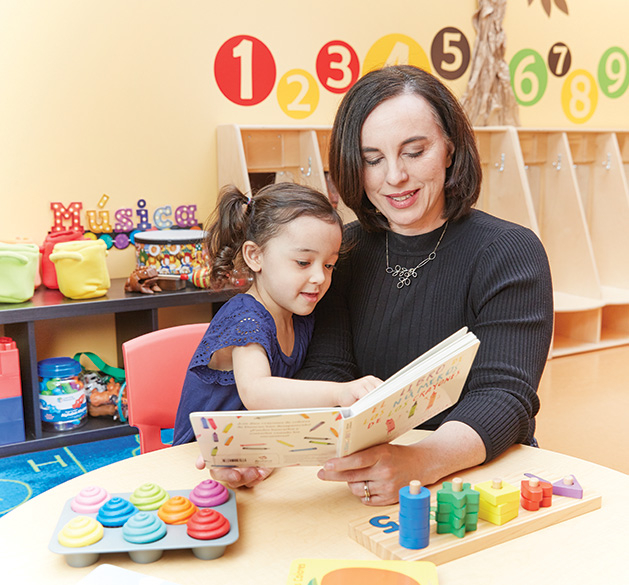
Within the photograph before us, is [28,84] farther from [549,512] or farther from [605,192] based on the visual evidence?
[605,192]

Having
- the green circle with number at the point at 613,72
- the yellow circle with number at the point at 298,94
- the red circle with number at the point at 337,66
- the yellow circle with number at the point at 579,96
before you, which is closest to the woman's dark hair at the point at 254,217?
the yellow circle with number at the point at 298,94

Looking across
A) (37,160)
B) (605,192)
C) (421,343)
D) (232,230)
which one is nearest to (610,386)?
(605,192)

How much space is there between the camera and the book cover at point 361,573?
82cm

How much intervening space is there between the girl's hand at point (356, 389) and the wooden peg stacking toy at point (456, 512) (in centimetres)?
19

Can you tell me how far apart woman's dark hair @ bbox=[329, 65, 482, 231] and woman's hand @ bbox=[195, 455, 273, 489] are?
2.05 feet

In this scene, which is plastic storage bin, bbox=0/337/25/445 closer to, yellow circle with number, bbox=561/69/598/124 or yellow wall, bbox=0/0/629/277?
yellow wall, bbox=0/0/629/277

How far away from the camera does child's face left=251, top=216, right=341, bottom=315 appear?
135 centimetres

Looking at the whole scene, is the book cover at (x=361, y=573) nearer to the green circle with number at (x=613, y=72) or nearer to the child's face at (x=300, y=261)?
the child's face at (x=300, y=261)

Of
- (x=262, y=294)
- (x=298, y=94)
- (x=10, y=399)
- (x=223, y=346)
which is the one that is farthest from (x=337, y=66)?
(x=223, y=346)

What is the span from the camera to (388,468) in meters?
1.03

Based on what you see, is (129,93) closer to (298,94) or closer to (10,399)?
(298,94)

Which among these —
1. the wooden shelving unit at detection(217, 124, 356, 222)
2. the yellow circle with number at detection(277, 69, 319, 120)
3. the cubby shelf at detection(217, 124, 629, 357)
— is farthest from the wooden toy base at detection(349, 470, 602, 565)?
the yellow circle with number at detection(277, 69, 319, 120)

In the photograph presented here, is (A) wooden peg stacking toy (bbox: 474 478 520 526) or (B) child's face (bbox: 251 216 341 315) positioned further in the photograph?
(B) child's face (bbox: 251 216 341 315)

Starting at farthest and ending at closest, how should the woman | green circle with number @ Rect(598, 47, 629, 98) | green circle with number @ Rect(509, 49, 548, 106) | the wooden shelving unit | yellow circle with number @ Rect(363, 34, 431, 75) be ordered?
green circle with number @ Rect(598, 47, 629, 98) → green circle with number @ Rect(509, 49, 548, 106) → yellow circle with number @ Rect(363, 34, 431, 75) → the wooden shelving unit → the woman
